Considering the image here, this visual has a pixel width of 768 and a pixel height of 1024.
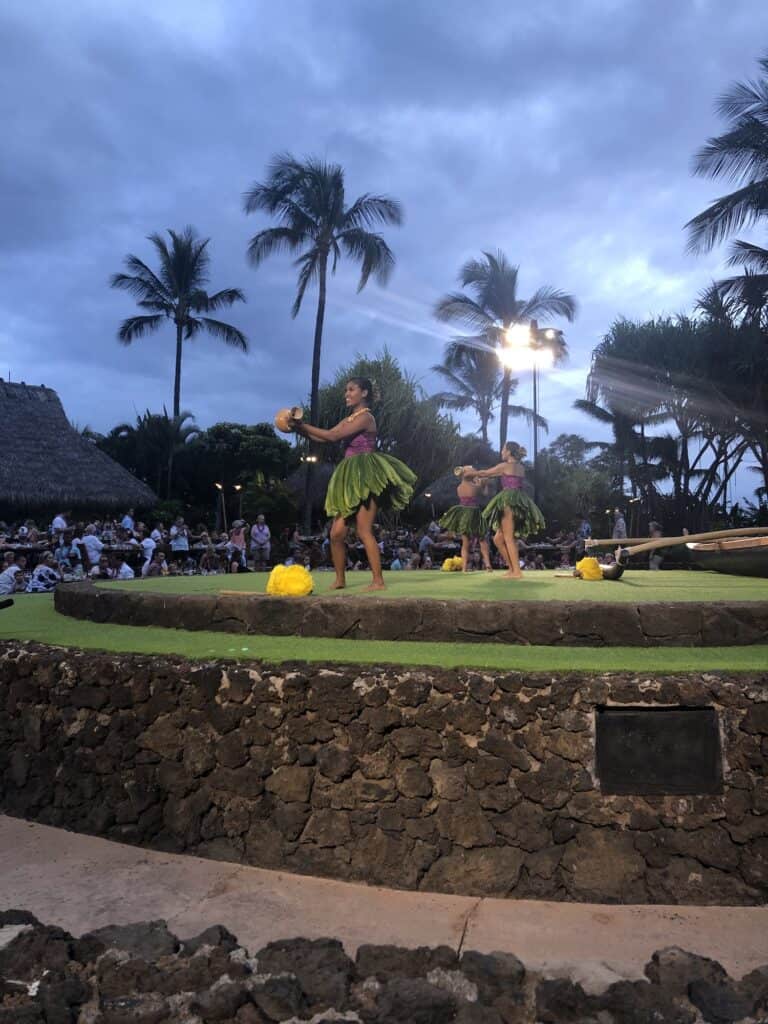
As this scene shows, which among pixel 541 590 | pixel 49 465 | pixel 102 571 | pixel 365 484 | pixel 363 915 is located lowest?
pixel 363 915

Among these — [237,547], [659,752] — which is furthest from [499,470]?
[237,547]

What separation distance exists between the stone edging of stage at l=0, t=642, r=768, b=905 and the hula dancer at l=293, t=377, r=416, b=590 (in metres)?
2.11

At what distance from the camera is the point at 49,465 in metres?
22.6

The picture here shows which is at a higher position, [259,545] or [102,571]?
[259,545]

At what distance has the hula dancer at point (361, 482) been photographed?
→ 5.77 meters

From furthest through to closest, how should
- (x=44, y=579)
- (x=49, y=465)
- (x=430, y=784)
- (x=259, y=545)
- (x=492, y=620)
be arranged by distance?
(x=49, y=465) < (x=259, y=545) < (x=44, y=579) < (x=492, y=620) < (x=430, y=784)

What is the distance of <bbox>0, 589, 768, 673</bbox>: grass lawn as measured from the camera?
12.2ft

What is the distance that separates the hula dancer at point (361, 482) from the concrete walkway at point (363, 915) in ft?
8.71

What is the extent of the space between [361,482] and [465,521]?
12.1ft

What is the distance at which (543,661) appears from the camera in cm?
381

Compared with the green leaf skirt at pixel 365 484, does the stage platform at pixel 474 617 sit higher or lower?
lower

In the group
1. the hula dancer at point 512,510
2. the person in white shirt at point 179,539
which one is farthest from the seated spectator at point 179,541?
the hula dancer at point 512,510

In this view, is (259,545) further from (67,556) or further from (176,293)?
(176,293)

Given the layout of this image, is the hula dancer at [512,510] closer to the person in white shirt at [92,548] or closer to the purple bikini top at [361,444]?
the purple bikini top at [361,444]
